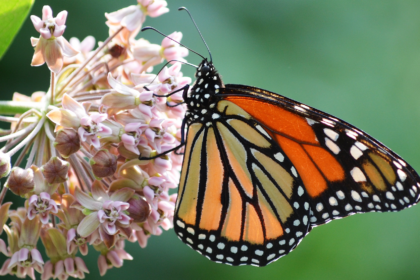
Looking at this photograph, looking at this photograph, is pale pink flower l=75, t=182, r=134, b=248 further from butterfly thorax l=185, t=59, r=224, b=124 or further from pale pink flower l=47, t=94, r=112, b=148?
butterfly thorax l=185, t=59, r=224, b=124

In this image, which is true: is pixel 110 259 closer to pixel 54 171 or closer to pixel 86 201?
pixel 86 201

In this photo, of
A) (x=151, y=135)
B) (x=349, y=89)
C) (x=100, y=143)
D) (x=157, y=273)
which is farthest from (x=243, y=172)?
(x=349, y=89)

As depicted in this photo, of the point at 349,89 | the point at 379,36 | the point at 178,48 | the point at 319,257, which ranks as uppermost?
the point at 379,36

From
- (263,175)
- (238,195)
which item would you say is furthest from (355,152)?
(238,195)

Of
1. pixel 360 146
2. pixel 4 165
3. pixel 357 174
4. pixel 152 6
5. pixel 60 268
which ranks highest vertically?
pixel 152 6

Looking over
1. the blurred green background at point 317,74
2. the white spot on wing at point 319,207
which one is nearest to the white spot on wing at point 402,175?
the white spot on wing at point 319,207

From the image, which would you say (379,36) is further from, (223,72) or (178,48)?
(178,48)
